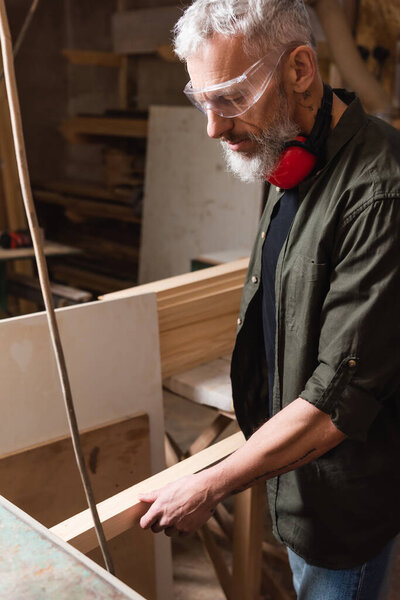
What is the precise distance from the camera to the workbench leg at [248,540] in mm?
1768

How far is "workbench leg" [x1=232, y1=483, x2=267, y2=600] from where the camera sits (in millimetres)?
1768

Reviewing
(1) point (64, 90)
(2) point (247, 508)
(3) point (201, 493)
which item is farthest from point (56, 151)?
(3) point (201, 493)

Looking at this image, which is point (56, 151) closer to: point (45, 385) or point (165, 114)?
point (165, 114)

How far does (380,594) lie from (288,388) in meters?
0.54

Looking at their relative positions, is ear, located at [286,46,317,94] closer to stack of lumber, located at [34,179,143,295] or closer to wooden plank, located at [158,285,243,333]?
wooden plank, located at [158,285,243,333]

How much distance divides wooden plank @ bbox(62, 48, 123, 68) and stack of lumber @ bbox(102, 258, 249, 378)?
130 inches

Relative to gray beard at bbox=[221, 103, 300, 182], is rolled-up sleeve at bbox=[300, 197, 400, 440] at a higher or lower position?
lower

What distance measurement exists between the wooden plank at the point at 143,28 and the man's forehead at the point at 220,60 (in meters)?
3.65

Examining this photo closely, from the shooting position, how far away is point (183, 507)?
3.89 ft

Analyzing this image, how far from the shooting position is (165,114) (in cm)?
452

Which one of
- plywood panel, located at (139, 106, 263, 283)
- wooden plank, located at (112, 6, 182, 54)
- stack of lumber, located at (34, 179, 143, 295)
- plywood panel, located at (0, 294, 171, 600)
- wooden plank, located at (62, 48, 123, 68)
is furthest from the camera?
stack of lumber, located at (34, 179, 143, 295)

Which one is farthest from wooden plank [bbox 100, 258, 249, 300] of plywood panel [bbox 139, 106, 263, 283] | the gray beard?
plywood panel [bbox 139, 106, 263, 283]

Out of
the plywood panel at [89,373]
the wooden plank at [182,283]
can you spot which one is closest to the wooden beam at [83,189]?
the wooden plank at [182,283]

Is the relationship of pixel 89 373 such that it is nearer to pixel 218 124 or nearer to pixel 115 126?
pixel 218 124
